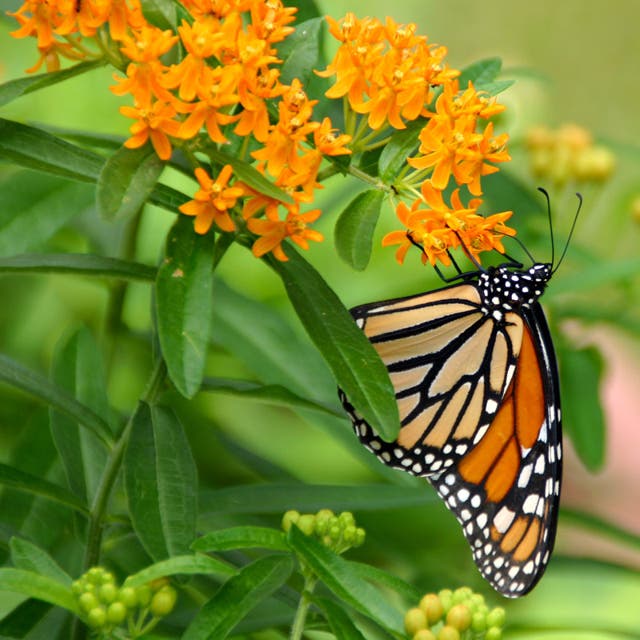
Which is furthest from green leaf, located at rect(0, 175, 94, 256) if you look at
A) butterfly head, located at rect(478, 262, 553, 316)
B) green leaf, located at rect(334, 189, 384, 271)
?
butterfly head, located at rect(478, 262, 553, 316)

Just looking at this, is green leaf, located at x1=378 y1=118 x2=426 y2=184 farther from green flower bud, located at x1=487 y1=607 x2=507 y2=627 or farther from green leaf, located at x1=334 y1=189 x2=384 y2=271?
green flower bud, located at x1=487 y1=607 x2=507 y2=627

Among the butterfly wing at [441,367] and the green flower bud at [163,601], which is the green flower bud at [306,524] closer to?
the green flower bud at [163,601]

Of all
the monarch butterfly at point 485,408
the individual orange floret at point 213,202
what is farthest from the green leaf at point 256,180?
the monarch butterfly at point 485,408

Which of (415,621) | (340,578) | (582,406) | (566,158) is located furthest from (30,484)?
(566,158)

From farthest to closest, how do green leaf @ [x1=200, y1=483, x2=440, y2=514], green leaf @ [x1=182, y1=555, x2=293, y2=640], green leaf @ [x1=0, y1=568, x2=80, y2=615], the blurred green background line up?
the blurred green background, green leaf @ [x1=200, y1=483, x2=440, y2=514], green leaf @ [x1=182, y1=555, x2=293, y2=640], green leaf @ [x1=0, y1=568, x2=80, y2=615]

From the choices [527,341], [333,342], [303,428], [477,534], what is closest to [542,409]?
[527,341]

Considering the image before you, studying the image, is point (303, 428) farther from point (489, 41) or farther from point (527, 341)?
point (489, 41)
